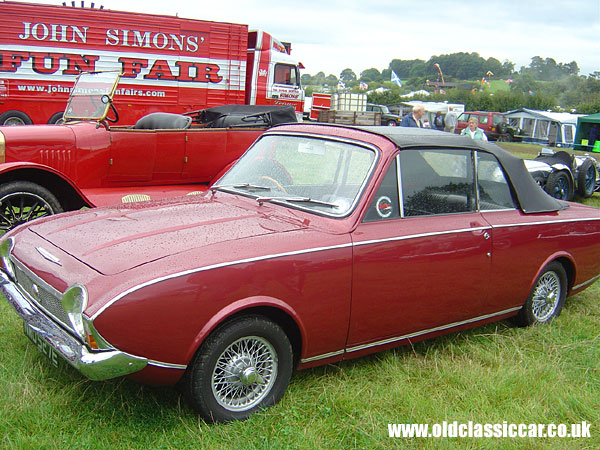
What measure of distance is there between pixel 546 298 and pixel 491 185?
1.17 meters

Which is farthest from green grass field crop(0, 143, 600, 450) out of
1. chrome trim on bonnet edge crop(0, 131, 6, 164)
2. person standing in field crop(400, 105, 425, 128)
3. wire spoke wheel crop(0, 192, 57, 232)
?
person standing in field crop(400, 105, 425, 128)

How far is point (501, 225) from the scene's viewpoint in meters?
4.01

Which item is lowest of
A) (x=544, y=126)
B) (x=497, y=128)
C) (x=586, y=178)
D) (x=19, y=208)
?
(x=19, y=208)

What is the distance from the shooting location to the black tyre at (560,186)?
10124mm

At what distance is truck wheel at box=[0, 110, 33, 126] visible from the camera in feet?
46.1

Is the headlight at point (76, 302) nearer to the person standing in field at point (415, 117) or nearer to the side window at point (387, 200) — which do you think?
the side window at point (387, 200)

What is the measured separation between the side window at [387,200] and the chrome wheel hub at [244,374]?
1.01 metres

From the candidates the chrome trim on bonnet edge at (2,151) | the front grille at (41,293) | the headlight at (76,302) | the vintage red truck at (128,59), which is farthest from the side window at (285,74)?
the headlight at (76,302)

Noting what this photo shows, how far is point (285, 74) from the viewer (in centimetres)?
1783

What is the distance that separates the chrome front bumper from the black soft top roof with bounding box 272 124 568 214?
2.18 m

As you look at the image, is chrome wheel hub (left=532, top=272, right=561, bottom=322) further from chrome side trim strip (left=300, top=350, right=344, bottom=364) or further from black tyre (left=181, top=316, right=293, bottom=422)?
black tyre (left=181, top=316, right=293, bottom=422)

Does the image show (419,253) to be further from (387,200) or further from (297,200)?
(297,200)

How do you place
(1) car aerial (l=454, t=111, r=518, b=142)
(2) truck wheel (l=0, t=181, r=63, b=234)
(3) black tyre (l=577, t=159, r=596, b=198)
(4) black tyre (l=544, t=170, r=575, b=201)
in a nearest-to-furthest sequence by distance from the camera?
(2) truck wheel (l=0, t=181, r=63, b=234) < (4) black tyre (l=544, t=170, r=575, b=201) < (3) black tyre (l=577, t=159, r=596, b=198) < (1) car aerial (l=454, t=111, r=518, b=142)

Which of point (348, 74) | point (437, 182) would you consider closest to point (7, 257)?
point (437, 182)
